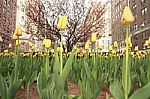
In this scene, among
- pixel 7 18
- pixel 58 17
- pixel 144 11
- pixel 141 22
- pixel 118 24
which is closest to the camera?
pixel 58 17

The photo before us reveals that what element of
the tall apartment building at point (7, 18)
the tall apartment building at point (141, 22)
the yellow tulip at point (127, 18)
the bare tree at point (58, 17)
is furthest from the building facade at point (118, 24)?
the yellow tulip at point (127, 18)

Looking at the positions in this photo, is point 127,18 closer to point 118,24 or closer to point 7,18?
→ point 118,24

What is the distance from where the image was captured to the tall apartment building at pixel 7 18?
4094 cm

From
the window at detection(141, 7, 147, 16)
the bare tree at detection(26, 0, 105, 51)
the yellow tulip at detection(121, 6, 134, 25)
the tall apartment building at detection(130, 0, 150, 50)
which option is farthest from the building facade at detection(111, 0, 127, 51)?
the yellow tulip at detection(121, 6, 134, 25)

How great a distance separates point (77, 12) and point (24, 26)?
3208mm

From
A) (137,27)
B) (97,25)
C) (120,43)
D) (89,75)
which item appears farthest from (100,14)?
(120,43)

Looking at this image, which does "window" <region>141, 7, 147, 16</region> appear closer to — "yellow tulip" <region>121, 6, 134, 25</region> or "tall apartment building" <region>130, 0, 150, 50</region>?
"tall apartment building" <region>130, 0, 150, 50</region>

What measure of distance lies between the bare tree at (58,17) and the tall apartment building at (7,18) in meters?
24.2

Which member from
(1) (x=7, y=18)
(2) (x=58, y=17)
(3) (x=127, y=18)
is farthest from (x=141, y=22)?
(3) (x=127, y=18)

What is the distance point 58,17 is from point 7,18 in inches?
1252

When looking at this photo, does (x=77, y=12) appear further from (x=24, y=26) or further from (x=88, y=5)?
(x=24, y=26)

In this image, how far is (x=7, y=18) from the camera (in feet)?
151

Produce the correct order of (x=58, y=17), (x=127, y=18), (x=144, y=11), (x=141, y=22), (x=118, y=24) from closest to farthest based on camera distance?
(x=127, y=18)
(x=58, y=17)
(x=144, y=11)
(x=141, y=22)
(x=118, y=24)

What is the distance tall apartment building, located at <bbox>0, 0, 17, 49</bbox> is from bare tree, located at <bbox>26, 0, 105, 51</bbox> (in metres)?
24.2
